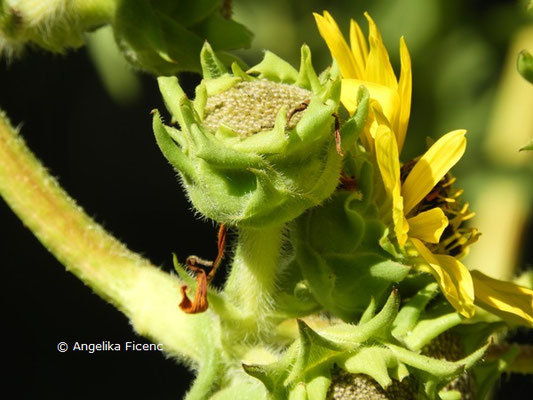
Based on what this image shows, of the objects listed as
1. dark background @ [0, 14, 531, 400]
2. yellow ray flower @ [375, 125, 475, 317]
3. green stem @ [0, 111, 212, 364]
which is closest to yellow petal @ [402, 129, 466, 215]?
yellow ray flower @ [375, 125, 475, 317]

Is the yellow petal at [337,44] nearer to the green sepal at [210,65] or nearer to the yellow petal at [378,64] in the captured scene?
the yellow petal at [378,64]

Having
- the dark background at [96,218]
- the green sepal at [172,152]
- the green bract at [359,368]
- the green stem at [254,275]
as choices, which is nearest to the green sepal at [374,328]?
the green bract at [359,368]

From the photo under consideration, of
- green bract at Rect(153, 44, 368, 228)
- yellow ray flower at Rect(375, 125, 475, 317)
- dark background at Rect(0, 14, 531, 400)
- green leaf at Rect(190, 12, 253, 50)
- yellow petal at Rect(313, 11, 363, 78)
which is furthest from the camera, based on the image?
dark background at Rect(0, 14, 531, 400)

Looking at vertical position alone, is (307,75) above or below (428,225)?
above

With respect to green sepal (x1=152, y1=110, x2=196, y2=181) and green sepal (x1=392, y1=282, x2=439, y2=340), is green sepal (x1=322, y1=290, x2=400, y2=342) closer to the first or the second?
green sepal (x1=392, y1=282, x2=439, y2=340)

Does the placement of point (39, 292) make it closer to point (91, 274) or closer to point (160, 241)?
point (160, 241)

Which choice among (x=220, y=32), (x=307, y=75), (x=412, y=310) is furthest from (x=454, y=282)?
(x=220, y=32)

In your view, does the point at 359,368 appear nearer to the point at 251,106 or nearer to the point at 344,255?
the point at 344,255
